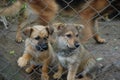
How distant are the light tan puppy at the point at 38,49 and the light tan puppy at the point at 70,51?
7.1 inches

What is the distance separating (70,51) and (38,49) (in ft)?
1.79

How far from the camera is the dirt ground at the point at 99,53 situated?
4629mm

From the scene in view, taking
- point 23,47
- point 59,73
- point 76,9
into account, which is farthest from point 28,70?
point 76,9

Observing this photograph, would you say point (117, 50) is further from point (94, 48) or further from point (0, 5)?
point (0, 5)

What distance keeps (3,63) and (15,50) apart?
0.37 metres

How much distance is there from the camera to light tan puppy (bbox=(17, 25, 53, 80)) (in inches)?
182

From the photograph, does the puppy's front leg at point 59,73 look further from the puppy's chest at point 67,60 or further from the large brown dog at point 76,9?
the large brown dog at point 76,9

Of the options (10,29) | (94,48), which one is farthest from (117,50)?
(10,29)

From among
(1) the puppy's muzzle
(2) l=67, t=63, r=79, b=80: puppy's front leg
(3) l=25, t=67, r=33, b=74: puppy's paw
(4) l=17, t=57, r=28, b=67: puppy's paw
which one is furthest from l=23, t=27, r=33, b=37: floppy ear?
(2) l=67, t=63, r=79, b=80: puppy's front leg

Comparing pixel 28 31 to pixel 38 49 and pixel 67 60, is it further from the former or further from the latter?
pixel 67 60

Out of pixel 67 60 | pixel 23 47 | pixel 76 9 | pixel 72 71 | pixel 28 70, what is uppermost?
pixel 76 9

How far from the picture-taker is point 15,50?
5297 millimetres

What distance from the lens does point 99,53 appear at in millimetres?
5051

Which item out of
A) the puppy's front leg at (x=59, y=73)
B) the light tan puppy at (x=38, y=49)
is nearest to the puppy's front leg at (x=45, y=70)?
the light tan puppy at (x=38, y=49)
